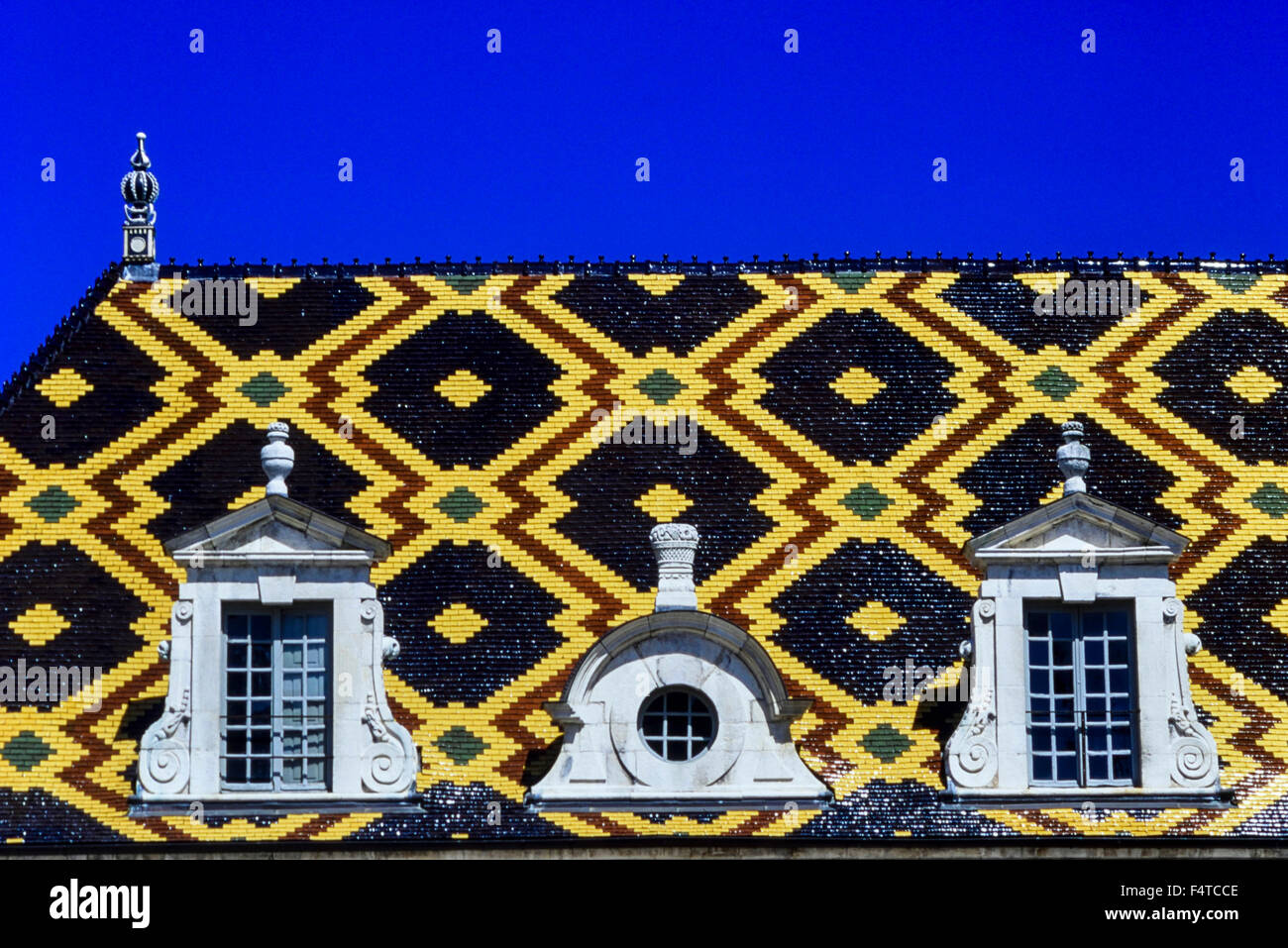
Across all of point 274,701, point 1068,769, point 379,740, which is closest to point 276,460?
point 274,701

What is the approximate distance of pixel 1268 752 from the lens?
2583 cm

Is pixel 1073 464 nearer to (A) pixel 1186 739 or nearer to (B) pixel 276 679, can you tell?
(A) pixel 1186 739

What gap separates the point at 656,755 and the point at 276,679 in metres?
3.67

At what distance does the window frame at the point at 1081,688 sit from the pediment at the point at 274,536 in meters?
6.35

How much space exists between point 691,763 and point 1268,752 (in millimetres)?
5511

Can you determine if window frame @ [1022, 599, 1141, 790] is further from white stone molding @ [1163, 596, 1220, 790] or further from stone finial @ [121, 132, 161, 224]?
stone finial @ [121, 132, 161, 224]

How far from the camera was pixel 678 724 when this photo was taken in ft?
83.7

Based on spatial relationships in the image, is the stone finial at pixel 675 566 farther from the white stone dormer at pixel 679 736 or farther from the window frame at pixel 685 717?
the window frame at pixel 685 717

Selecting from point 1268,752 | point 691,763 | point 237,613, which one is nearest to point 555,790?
point 691,763

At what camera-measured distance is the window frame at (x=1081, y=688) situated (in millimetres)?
25484

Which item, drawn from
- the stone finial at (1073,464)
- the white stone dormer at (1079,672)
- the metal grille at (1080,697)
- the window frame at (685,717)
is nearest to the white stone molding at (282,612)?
the window frame at (685,717)

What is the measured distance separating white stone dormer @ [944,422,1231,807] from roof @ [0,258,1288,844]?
14.4 inches

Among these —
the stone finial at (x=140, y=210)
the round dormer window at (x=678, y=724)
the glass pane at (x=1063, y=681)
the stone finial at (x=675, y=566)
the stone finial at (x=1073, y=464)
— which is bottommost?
the round dormer window at (x=678, y=724)

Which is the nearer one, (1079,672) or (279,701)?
(279,701)
